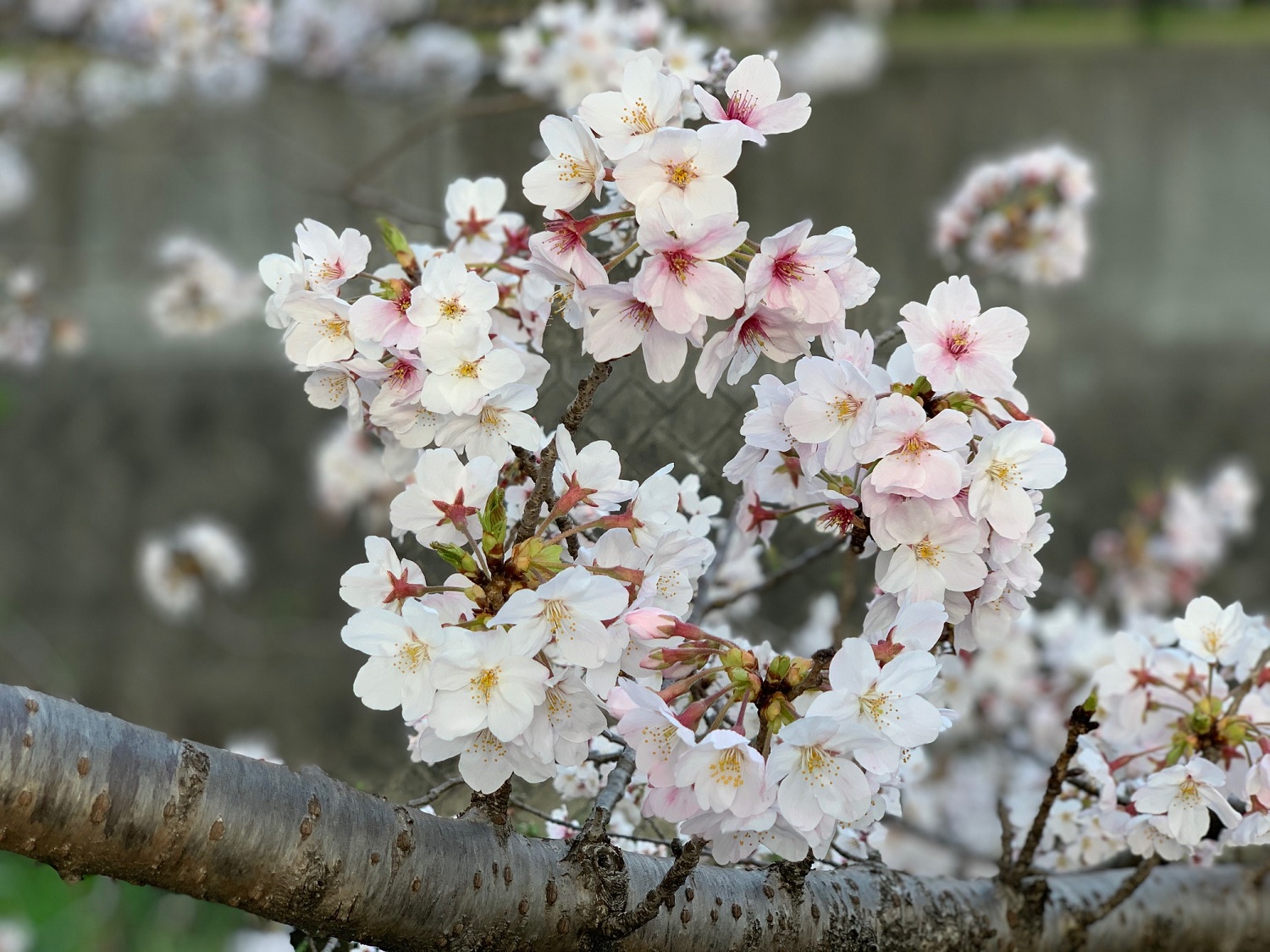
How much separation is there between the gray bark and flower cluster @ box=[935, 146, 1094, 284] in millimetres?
978

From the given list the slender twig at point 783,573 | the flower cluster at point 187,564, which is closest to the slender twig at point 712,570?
the slender twig at point 783,573

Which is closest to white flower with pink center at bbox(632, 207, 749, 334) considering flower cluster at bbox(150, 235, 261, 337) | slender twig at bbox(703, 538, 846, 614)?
slender twig at bbox(703, 538, 846, 614)

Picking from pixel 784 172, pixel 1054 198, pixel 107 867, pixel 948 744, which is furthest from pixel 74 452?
pixel 107 867

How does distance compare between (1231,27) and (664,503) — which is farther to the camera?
(1231,27)

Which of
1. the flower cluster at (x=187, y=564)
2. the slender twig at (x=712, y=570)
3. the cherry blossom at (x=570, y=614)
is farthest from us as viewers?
the flower cluster at (x=187, y=564)

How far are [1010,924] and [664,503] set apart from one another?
468 millimetres

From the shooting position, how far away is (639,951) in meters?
0.69

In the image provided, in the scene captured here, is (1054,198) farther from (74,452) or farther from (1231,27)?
(74,452)

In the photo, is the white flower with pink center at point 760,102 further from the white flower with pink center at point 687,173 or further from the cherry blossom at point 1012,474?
the cherry blossom at point 1012,474

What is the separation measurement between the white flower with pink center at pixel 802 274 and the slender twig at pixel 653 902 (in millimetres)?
299

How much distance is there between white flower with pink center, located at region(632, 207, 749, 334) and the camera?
57 cm

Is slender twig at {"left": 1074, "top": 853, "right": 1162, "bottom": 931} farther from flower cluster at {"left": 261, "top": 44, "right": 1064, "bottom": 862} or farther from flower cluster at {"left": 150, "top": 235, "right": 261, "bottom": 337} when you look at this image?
flower cluster at {"left": 150, "top": 235, "right": 261, "bottom": 337}

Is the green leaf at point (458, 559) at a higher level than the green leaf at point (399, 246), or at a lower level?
lower

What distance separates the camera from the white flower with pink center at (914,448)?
1.89ft
